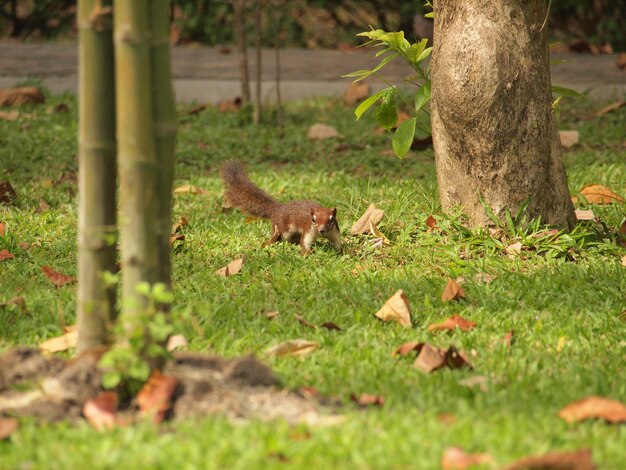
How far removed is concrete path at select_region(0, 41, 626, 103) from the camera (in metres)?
8.32

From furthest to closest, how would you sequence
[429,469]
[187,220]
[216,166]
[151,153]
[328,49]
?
1. [328,49]
2. [216,166]
3. [187,220]
4. [151,153]
5. [429,469]

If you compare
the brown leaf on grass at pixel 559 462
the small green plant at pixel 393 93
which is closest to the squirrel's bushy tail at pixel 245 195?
the small green plant at pixel 393 93

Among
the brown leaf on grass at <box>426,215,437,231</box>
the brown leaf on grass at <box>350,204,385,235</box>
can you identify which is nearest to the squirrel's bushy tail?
the brown leaf on grass at <box>350,204,385,235</box>

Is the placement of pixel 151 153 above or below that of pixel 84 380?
above

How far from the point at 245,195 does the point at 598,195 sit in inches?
75.8

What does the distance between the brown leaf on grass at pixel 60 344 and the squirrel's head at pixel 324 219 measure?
5.06ft

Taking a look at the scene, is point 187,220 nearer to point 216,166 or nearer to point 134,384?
point 216,166

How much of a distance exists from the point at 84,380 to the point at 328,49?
799 cm

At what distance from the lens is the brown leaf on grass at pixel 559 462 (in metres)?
2.35

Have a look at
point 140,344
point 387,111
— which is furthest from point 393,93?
point 140,344

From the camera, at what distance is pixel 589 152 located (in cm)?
656

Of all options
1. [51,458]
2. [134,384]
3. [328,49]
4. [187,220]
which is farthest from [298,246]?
[328,49]

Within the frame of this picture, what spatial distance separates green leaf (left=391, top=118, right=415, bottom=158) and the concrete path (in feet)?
9.94

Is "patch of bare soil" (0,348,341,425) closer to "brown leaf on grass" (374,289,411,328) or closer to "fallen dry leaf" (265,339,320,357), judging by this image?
"fallen dry leaf" (265,339,320,357)
